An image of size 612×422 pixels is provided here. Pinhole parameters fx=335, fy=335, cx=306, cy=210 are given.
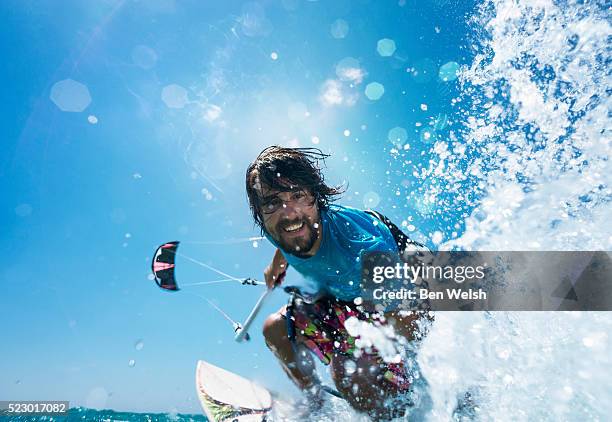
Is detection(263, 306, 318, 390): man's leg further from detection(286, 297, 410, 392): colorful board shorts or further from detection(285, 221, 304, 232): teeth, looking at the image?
detection(285, 221, 304, 232): teeth

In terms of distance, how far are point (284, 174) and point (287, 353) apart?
1897mm

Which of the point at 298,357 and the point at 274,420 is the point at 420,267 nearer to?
the point at 298,357

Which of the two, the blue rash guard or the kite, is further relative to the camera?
the kite

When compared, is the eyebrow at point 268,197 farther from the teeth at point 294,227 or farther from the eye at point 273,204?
the teeth at point 294,227

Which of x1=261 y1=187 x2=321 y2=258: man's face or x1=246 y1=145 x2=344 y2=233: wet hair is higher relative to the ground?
x1=246 y1=145 x2=344 y2=233: wet hair

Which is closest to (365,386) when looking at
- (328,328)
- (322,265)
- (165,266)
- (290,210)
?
(328,328)

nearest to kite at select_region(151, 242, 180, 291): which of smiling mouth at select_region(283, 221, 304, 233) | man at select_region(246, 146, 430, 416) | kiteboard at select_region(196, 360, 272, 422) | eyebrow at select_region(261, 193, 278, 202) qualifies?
kiteboard at select_region(196, 360, 272, 422)

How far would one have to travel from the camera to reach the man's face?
3.10 m

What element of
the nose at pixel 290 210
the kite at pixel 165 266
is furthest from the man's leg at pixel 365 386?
the kite at pixel 165 266

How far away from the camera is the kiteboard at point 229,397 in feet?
14.4

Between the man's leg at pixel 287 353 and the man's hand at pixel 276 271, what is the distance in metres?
0.48

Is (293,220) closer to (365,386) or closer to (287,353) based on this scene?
(287,353)

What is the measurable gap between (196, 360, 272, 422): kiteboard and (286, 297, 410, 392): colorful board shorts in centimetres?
156

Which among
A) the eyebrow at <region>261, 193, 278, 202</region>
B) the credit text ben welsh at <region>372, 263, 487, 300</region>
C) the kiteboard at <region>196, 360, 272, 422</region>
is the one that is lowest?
the kiteboard at <region>196, 360, 272, 422</region>
